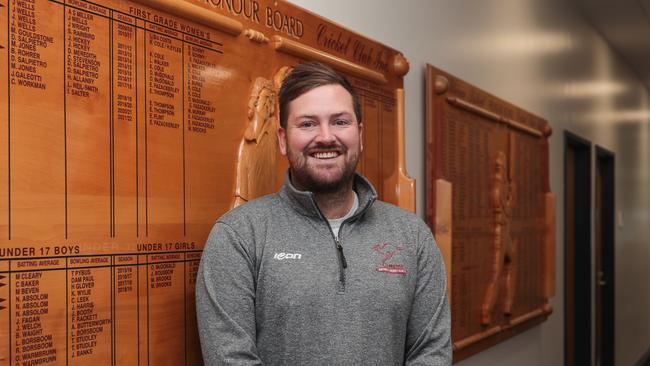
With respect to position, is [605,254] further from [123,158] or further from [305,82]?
[123,158]

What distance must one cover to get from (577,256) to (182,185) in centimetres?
430

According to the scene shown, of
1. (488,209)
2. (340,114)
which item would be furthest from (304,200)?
(488,209)

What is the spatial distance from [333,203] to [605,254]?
5.11 meters

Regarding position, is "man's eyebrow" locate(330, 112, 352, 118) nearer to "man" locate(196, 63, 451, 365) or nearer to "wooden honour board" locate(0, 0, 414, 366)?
"man" locate(196, 63, 451, 365)

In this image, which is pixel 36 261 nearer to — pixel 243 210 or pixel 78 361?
pixel 78 361

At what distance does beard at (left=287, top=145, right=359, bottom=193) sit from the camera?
1.56 metres

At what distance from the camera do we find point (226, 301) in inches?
54.5

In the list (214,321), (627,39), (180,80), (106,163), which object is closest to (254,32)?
(180,80)

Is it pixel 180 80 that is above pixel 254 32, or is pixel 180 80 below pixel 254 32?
below

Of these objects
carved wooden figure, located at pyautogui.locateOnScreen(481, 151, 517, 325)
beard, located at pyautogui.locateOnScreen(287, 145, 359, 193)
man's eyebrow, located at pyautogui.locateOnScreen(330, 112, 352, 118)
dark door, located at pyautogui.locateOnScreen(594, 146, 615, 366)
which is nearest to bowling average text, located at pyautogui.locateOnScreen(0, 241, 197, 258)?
beard, located at pyautogui.locateOnScreen(287, 145, 359, 193)

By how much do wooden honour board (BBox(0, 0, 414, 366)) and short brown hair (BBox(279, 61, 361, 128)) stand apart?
4.6 inches

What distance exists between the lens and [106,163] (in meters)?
1.33

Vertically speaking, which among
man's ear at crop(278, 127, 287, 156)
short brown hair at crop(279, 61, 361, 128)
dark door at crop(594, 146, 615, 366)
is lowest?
dark door at crop(594, 146, 615, 366)

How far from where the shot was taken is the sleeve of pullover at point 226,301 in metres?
1.35
